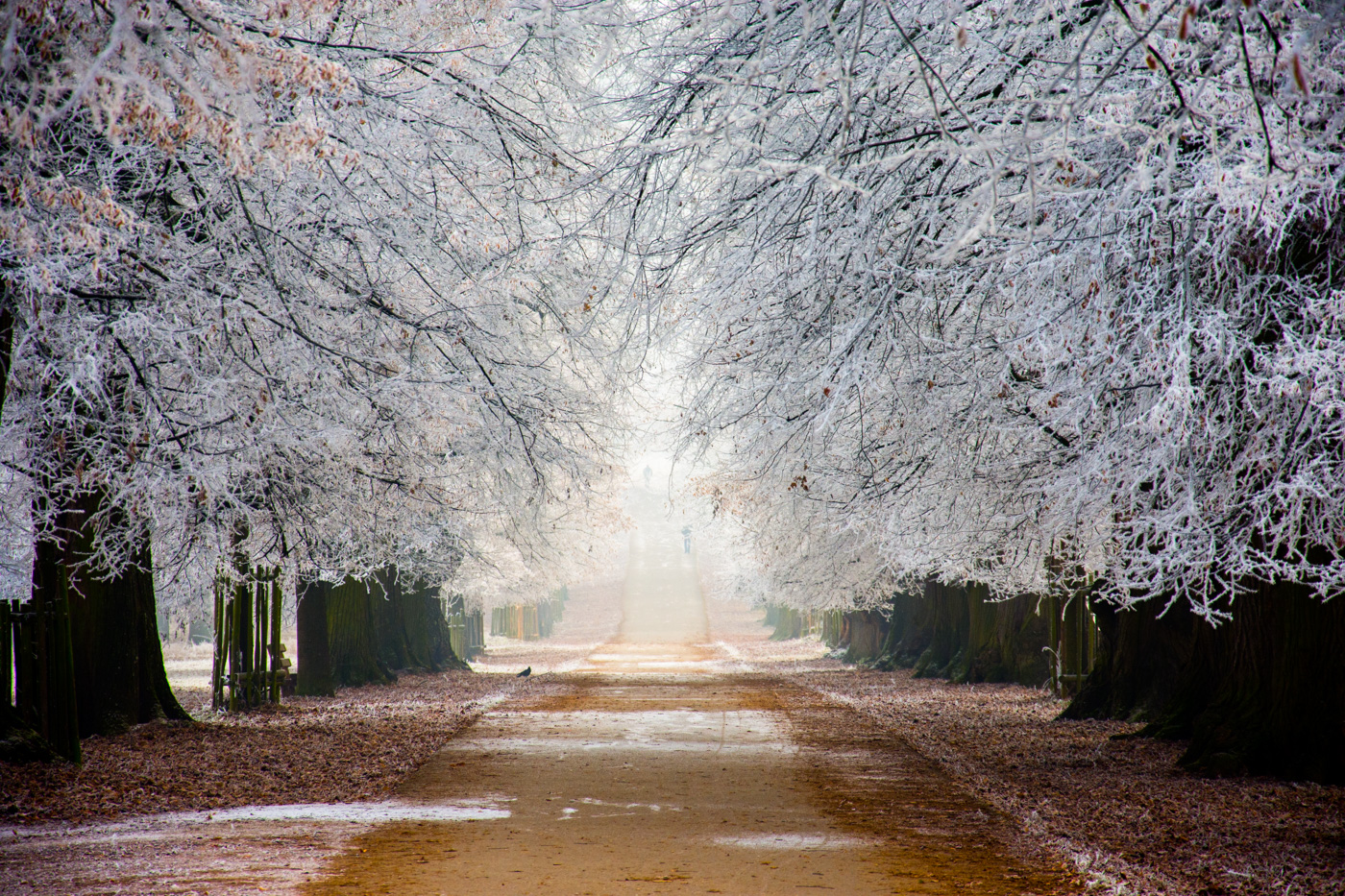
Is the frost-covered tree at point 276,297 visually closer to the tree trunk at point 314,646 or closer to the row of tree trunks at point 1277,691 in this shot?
the row of tree trunks at point 1277,691

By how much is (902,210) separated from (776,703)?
10921 millimetres

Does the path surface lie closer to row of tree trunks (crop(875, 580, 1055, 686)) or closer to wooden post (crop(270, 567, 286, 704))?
wooden post (crop(270, 567, 286, 704))

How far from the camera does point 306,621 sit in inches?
752

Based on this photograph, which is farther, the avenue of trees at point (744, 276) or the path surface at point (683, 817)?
the path surface at point (683, 817)

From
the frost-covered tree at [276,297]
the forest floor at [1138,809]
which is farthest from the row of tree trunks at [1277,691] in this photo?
the frost-covered tree at [276,297]

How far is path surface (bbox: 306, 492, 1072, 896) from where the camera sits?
591 cm

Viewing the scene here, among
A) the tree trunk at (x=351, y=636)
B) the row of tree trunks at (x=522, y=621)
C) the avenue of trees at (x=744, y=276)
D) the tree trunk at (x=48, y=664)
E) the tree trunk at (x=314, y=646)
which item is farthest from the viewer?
the row of tree trunks at (x=522, y=621)

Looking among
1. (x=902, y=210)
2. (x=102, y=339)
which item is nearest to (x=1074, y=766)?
(x=902, y=210)

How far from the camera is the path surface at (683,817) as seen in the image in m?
5.91

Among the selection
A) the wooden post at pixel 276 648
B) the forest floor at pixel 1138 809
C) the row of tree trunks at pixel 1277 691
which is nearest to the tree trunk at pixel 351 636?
the wooden post at pixel 276 648

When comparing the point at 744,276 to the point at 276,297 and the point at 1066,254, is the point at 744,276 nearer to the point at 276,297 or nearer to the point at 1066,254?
the point at 1066,254

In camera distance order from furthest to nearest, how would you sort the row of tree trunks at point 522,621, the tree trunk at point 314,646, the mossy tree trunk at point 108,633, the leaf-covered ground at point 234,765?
1. the row of tree trunks at point 522,621
2. the tree trunk at point 314,646
3. the mossy tree trunk at point 108,633
4. the leaf-covered ground at point 234,765

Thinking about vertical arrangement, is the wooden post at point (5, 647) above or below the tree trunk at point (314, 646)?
above

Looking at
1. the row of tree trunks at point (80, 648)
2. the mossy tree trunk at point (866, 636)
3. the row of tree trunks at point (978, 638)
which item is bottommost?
the mossy tree trunk at point (866, 636)
